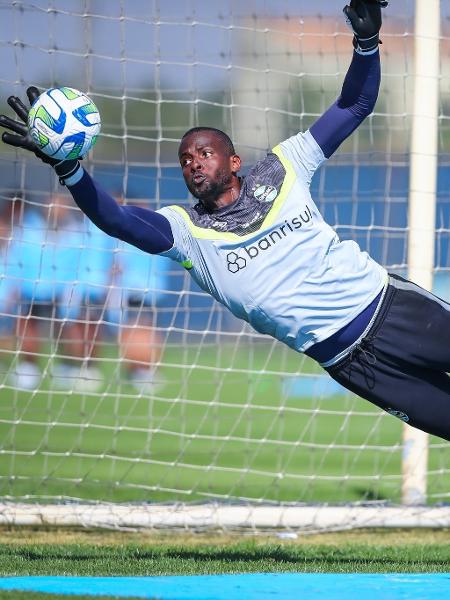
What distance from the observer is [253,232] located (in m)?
4.92

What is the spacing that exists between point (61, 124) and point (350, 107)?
56.7 inches

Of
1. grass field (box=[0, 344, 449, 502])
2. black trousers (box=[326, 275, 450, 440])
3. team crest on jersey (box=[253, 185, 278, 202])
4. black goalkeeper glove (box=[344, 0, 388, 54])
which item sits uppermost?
black goalkeeper glove (box=[344, 0, 388, 54])

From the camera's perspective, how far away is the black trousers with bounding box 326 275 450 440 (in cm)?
493

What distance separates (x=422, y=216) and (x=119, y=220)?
10.7ft

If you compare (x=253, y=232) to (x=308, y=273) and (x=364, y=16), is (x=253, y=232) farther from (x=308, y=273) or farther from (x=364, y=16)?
(x=364, y=16)

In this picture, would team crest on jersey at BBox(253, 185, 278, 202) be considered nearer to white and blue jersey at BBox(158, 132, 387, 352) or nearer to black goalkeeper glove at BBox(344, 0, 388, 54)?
white and blue jersey at BBox(158, 132, 387, 352)

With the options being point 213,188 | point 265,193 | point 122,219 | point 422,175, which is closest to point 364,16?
point 265,193

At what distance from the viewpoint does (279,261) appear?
4906 millimetres

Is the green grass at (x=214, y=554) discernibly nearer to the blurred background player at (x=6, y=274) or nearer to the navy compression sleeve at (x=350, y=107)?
the blurred background player at (x=6, y=274)

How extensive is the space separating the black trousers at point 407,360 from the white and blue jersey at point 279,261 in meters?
0.13

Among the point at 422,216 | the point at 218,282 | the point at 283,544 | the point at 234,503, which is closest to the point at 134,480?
the point at 234,503

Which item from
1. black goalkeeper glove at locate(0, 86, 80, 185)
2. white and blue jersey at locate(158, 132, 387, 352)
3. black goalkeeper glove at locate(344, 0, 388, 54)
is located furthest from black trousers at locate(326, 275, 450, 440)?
black goalkeeper glove at locate(0, 86, 80, 185)

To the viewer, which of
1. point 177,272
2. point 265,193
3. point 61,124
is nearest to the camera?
point 61,124

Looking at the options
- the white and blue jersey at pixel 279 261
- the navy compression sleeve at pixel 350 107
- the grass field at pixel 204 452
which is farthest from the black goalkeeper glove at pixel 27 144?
the grass field at pixel 204 452
